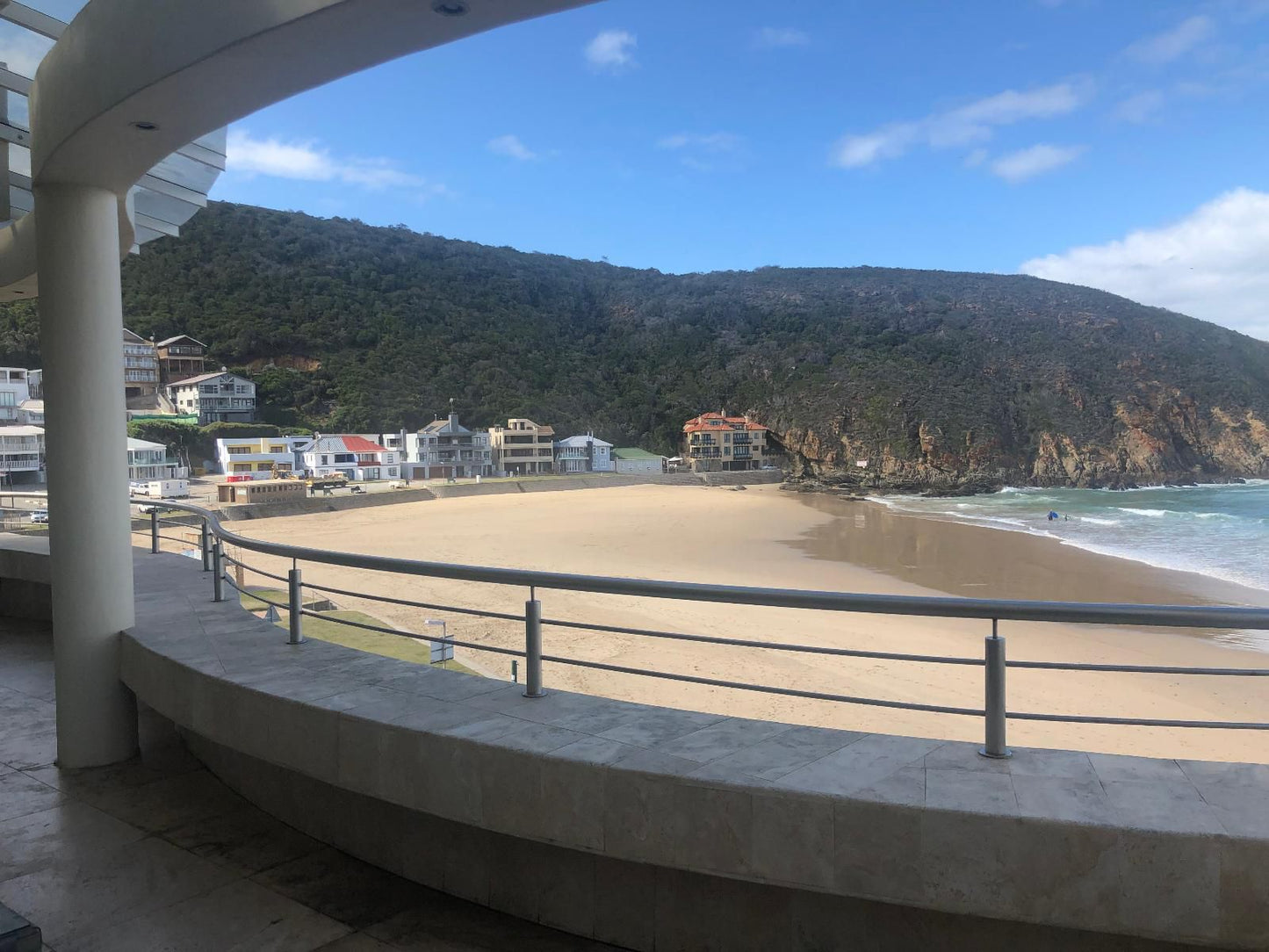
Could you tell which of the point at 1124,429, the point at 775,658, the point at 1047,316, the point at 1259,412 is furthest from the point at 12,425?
the point at 1047,316

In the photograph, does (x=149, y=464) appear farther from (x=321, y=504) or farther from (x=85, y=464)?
(x=85, y=464)

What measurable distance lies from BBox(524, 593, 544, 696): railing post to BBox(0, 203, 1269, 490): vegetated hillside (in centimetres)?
5498

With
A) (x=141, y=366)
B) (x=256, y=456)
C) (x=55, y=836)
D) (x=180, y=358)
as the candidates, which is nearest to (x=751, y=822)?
(x=55, y=836)

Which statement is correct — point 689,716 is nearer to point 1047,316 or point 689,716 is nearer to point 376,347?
point 376,347

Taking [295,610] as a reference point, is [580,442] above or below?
above

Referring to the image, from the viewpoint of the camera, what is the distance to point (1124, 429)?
71125mm

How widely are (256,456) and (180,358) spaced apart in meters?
19.5

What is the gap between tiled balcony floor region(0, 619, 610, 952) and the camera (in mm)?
2592

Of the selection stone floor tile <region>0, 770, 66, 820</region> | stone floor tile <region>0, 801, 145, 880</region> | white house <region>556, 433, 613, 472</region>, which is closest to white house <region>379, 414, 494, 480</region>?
white house <region>556, 433, 613, 472</region>

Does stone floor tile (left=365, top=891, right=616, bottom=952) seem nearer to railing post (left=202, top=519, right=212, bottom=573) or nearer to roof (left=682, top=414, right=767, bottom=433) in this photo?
railing post (left=202, top=519, right=212, bottom=573)

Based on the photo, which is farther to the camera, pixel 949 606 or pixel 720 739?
pixel 720 739

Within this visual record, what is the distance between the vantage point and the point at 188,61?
273 centimetres

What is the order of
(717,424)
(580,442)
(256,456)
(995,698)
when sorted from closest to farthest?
(995,698) < (256,456) < (580,442) < (717,424)

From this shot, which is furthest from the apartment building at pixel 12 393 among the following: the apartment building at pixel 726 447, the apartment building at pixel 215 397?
the apartment building at pixel 726 447
